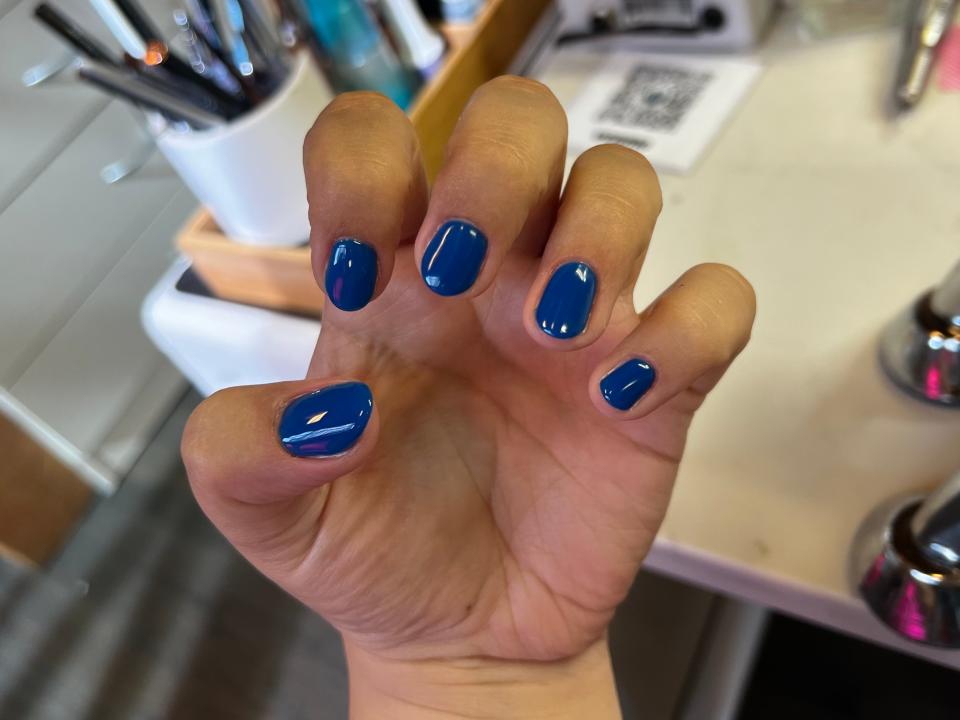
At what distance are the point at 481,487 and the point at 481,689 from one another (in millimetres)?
102

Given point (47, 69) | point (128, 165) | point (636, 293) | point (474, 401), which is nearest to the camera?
point (474, 401)

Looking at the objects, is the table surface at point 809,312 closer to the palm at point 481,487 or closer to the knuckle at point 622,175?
the palm at point 481,487

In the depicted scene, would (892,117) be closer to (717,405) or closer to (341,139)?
(717,405)

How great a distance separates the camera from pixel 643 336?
0.27 m

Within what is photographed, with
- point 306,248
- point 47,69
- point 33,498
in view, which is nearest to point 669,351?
point 306,248

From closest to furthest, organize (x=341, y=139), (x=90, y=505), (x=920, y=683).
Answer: (x=341, y=139) → (x=920, y=683) → (x=90, y=505)

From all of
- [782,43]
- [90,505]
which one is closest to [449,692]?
[782,43]

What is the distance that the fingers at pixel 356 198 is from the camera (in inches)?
10.3

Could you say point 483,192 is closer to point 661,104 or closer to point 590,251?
point 590,251

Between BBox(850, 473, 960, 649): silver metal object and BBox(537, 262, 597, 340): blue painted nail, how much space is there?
0.55 feet

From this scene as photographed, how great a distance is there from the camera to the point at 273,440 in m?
0.24

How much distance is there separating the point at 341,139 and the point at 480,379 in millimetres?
136

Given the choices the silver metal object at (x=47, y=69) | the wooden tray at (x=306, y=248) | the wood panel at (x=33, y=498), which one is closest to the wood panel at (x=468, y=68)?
the wooden tray at (x=306, y=248)

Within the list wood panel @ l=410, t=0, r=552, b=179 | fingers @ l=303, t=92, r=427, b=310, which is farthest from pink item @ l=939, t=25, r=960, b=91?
fingers @ l=303, t=92, r=427, b=310
